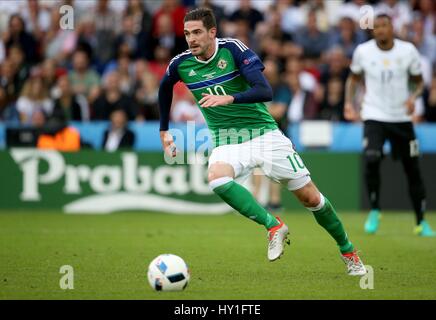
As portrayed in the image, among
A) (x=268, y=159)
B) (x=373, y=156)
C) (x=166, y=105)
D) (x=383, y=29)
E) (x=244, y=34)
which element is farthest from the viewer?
(x=244, y=34)

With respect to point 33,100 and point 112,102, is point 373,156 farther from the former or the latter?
point 33,100

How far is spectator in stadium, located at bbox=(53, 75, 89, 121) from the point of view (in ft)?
51.4

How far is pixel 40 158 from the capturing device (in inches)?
572

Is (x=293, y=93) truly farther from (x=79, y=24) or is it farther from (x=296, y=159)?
(x=296, y=159)

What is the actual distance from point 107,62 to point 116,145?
9.52 ft

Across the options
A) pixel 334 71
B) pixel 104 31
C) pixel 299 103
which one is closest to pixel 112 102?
pixel 104 31

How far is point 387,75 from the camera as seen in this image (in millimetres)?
11586

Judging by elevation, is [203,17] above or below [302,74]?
above

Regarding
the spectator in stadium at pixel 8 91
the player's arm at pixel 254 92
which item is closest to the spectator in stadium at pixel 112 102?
the spectator in stadium at pixel 8 91

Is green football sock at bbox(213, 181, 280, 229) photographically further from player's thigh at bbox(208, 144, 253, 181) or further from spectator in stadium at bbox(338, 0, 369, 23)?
spectator in stadium at bbox(338, 0, 369, 23)

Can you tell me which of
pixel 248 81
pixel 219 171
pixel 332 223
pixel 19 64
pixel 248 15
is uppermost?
pixel 248 15

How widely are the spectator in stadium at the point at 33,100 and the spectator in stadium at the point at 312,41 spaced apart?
16.0 feet

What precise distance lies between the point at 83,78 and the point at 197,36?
9199 mm
